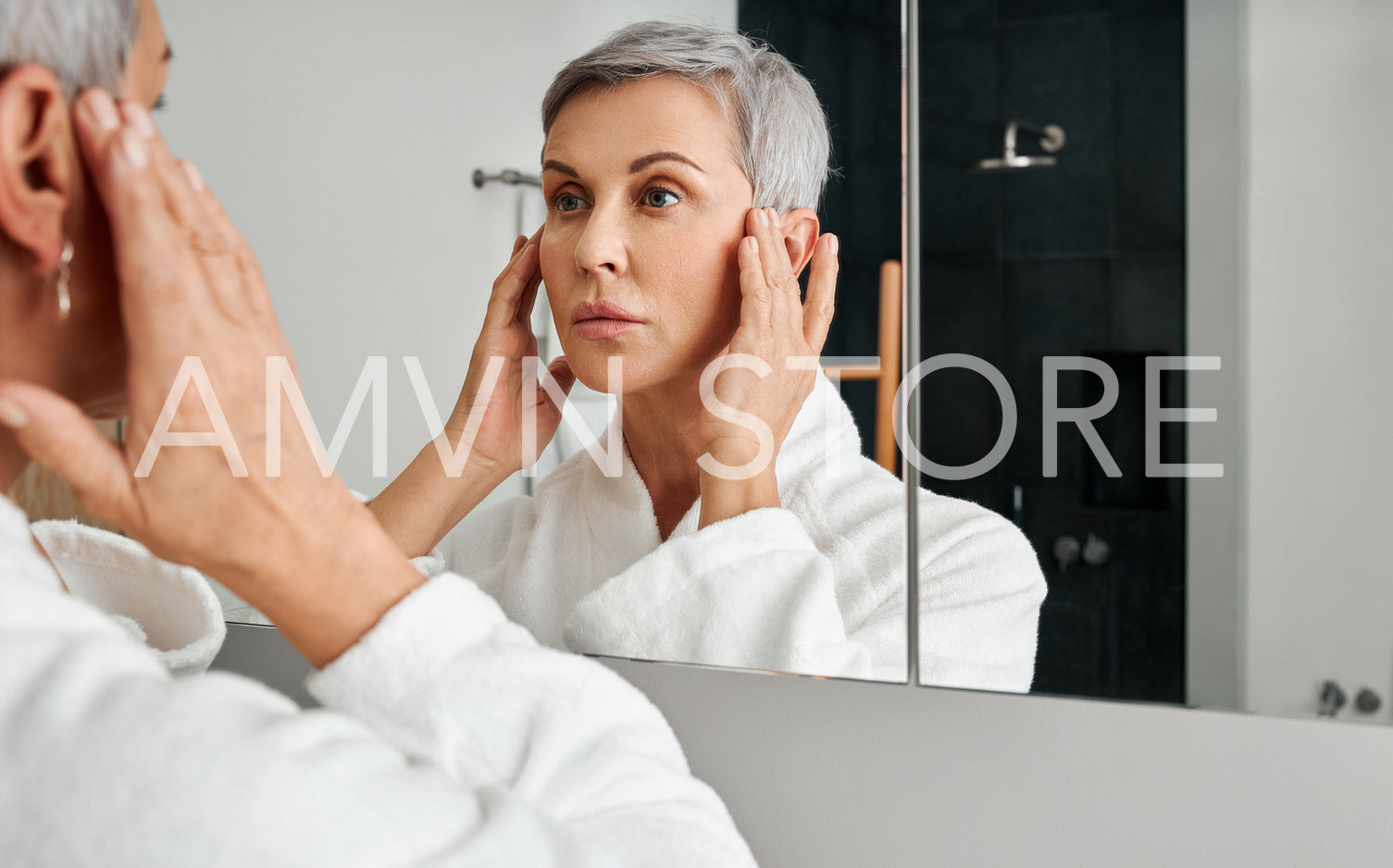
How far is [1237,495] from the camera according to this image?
1.96ft

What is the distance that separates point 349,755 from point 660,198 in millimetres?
398

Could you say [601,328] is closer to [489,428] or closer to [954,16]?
[489,428]

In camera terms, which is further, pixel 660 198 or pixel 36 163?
pixel 660 198

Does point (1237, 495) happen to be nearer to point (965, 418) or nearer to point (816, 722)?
point (965, 418)

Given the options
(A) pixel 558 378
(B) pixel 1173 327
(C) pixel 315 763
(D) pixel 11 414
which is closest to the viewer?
(C) pixel 315 763

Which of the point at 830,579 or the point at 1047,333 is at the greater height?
the point at 1047,333

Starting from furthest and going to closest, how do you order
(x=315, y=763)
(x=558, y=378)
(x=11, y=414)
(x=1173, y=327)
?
1. (x=558, y=378)
2. (x=1173, y=327)
3. (x=11, y=414)
4. (x=315, y=763)

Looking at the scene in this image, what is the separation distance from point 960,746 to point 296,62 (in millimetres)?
690

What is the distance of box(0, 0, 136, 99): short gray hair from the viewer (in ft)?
1.69

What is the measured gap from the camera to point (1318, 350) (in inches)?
22.5

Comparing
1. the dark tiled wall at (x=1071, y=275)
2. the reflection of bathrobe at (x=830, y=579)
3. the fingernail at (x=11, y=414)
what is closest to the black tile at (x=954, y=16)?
the dark tiled wall at (x=1071, y=275)

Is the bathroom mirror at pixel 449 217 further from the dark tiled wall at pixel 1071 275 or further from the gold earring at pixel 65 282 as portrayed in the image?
the gold earring at pixel 65 282

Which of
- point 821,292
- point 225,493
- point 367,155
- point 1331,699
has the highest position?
point 367,155

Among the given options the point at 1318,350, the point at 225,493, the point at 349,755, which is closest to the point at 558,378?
the point at 225,493
